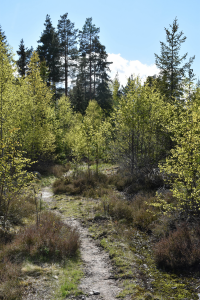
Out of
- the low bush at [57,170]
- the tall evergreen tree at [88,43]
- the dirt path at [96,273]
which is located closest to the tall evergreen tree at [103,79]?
the tall evergreen tree at [88,43]

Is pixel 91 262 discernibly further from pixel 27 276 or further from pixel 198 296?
pixel 198 296

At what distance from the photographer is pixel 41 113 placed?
847 inches

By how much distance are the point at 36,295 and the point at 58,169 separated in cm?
A: 1539

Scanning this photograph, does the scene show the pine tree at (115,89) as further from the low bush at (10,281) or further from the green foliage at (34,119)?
the low bush at (10,281)

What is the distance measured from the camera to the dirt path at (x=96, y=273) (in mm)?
5070

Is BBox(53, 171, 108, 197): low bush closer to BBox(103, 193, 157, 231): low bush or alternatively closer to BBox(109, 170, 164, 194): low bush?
BBox(109, 170, 164, 194): low bush

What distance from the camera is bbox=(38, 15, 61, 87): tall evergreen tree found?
33.7 meters

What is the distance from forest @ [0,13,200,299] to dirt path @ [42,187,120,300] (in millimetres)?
325

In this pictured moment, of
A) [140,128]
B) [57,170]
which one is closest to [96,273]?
[140,128]

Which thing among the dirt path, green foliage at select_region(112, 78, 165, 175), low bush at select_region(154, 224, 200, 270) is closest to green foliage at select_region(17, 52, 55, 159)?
green foliage at select_region(112, 78, 165, 175)

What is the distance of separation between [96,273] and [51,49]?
34.6m

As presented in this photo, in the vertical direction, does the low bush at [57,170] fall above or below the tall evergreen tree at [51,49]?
below

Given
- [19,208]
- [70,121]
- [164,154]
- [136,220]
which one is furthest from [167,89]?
[19,208]

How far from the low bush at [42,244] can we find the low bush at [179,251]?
275 cm
